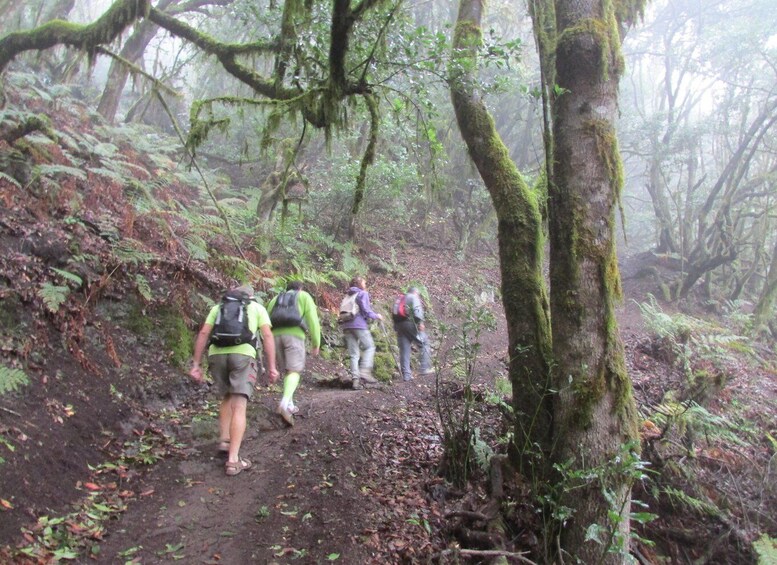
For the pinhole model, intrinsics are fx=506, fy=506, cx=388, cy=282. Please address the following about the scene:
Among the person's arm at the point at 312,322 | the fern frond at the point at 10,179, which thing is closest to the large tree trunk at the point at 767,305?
the person's arm at the point at 312,322

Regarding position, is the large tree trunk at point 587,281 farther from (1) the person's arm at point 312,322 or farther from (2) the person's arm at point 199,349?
(2) the person's arm at point 199,349

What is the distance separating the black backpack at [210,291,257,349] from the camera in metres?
5.32

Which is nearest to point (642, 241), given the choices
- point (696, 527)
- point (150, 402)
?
point (696, 527)

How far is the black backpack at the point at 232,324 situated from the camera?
17.5ft

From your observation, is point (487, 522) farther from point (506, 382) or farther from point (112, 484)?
point (506, 382)

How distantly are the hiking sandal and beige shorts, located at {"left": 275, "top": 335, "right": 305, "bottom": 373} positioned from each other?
1399 millimetres

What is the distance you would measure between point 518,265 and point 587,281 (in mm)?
946

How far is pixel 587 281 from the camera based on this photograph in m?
4.52

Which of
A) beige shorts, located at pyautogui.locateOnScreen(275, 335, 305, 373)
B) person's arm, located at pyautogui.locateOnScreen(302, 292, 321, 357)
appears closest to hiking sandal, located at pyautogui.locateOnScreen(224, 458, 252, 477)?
beige shorts, located at pyautogui.locateOnScreen(275, 335, 305, 373)

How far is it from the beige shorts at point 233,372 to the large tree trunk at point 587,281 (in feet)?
10.3

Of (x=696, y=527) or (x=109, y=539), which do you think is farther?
(x=696, y=527)

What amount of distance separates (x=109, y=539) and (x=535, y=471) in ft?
11.9

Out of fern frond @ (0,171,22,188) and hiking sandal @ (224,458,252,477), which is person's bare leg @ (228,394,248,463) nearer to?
hiking sandal @ (224,458,252,477)

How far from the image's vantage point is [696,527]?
561 cm
